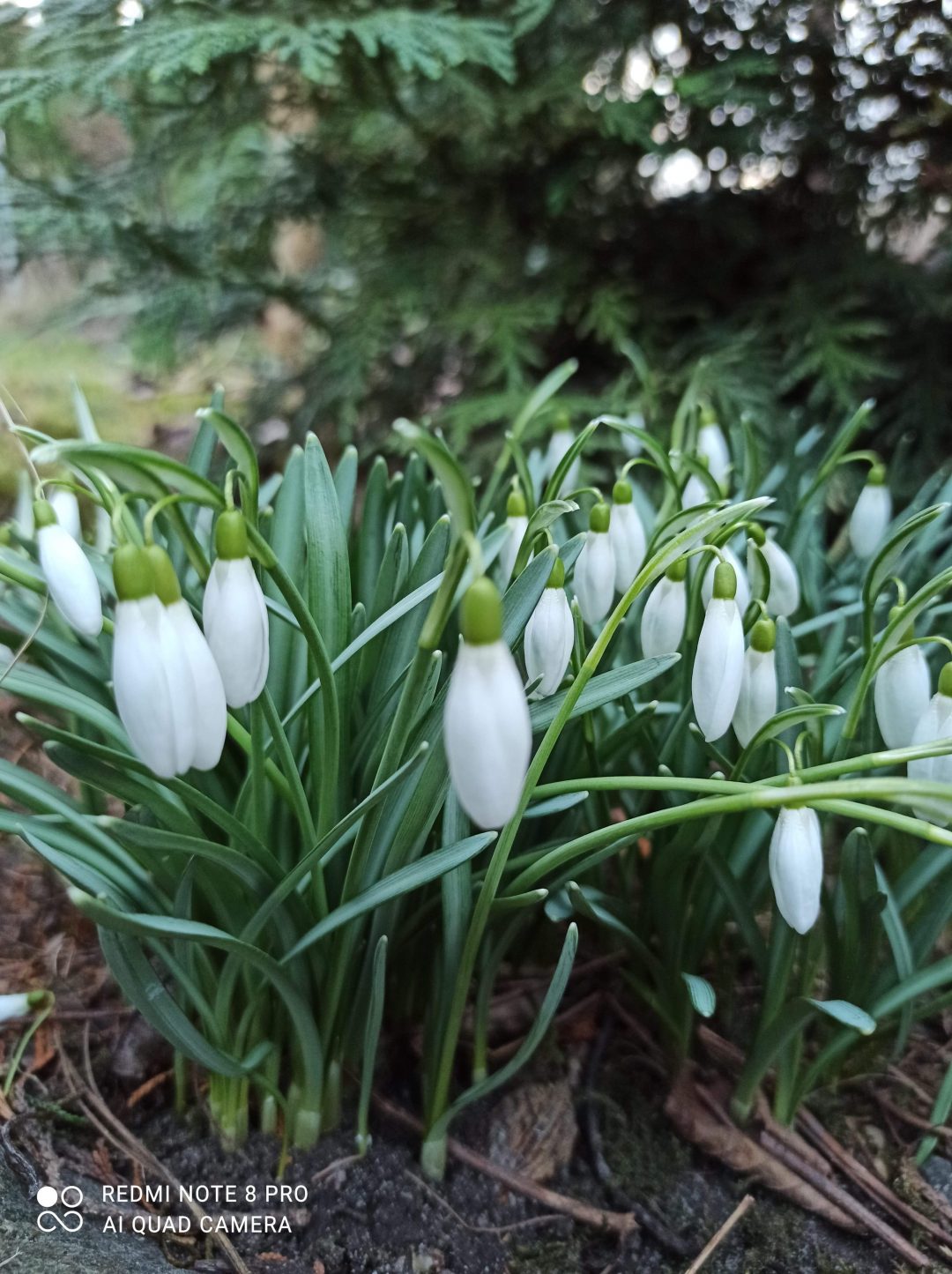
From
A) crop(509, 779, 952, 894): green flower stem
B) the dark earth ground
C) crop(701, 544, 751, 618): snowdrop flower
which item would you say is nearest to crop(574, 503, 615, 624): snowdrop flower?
crop(701, 544, 751, 618): snowdrop flower

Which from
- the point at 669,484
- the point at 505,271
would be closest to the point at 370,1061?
the point at 669,484

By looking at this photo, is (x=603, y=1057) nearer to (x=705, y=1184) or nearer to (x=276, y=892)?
(x=705, y=1184)

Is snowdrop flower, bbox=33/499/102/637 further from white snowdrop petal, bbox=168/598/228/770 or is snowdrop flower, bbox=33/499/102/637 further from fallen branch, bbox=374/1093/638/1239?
fallen branch, bbox=374/1093/638/1239

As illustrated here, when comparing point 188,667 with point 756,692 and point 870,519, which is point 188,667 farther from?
point 870,519

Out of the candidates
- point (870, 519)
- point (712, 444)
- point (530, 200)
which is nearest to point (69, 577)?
point (712, 444)

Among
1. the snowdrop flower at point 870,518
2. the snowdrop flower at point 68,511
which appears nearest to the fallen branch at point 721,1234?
the snowdrop flower at point 870,518
